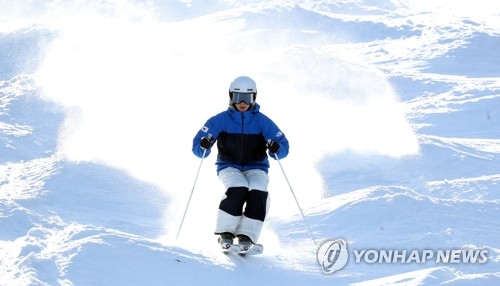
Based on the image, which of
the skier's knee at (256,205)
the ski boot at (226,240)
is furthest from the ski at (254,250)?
the skier's knee at (256,205)

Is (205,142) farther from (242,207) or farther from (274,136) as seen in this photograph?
(242,207)

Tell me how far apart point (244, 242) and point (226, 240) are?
0.54 ft

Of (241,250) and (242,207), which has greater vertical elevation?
(242,207)

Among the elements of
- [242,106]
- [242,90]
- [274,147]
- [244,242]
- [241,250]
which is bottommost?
[241,250]

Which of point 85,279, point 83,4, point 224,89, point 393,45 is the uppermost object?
point 83,4

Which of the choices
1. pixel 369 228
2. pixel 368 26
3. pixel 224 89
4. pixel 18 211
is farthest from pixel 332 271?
pixel 368 26

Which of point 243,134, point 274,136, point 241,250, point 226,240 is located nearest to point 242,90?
point 243,134

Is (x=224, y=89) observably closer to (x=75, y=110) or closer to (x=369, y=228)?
(x=75, y=110)

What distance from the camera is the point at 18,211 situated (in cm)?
864

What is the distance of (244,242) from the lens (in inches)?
275

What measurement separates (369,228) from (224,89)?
51.6ft

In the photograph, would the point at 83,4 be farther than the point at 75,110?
Yes

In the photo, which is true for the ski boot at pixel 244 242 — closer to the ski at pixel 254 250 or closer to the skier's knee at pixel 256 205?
the ski at pixel 254 250

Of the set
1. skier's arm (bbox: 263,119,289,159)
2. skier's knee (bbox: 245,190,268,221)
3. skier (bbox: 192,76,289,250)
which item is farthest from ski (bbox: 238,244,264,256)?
skier's arm (bbox: 263,119,289,159)
